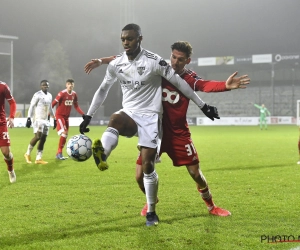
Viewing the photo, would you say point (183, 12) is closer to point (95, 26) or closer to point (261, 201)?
point (95, 26)

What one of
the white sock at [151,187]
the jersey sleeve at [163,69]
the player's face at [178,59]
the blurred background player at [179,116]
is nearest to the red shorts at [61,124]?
the blurred background player at [179,116]

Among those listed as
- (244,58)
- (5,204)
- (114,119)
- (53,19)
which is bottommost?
(5,204)

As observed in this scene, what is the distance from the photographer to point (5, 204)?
20.5 ft

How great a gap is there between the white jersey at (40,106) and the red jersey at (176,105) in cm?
796

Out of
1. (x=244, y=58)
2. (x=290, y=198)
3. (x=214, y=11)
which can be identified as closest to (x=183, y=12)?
(x=214, y=11)

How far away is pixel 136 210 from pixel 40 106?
7762 millimetres

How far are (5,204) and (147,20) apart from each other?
61.2 metres

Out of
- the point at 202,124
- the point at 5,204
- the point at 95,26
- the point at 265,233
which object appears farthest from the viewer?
the point at 95,26

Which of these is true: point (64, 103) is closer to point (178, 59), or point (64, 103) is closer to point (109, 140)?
point (178, 59)

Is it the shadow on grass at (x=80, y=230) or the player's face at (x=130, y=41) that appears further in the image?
the player's face at (x=130, y=41)

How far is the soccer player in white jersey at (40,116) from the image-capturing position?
483 inches

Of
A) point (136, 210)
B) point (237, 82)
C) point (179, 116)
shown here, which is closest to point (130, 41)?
point (179, 116)

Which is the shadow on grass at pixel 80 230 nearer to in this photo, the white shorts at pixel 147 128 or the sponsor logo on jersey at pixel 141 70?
the white shorts at pixel 147 128

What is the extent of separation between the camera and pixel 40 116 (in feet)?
41.3
